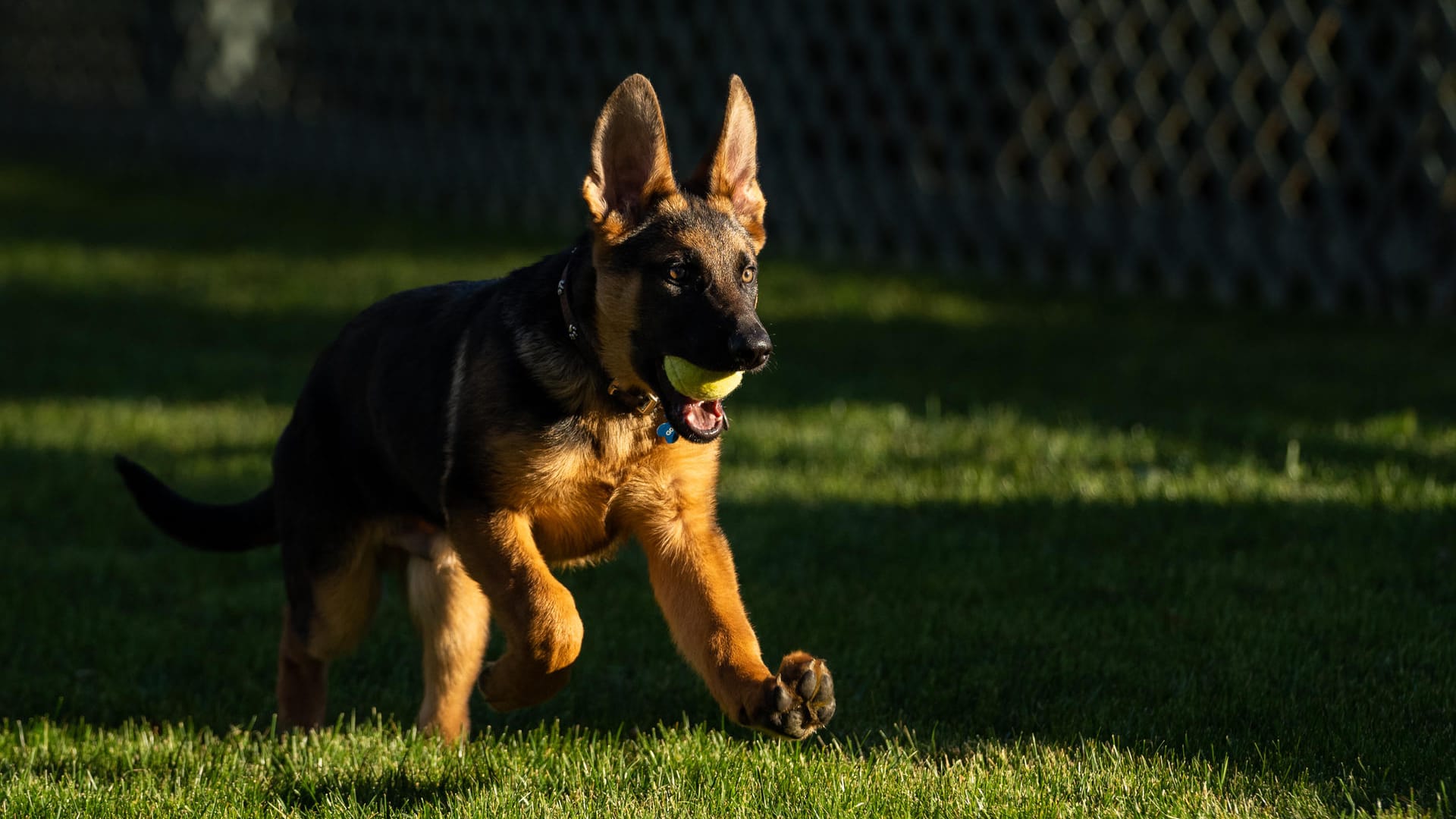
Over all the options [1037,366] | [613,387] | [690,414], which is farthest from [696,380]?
[1037,366]

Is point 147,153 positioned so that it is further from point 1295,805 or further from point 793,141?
point 1295,805

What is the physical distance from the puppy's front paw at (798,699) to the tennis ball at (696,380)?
583mm

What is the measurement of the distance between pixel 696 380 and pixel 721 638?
54cm

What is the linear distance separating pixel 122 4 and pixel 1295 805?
17.1 meters

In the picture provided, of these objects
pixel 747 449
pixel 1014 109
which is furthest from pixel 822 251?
pixel 747 449

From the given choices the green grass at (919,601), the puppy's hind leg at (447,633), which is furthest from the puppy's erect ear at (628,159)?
the green grass at (919,601)

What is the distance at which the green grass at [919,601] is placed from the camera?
3.27 m

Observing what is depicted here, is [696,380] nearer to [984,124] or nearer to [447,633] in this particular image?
[447,633]

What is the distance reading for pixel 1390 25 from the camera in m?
8.56

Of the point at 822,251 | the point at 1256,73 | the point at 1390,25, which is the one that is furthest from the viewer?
the point at 822,251

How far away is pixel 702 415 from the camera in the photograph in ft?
10.9

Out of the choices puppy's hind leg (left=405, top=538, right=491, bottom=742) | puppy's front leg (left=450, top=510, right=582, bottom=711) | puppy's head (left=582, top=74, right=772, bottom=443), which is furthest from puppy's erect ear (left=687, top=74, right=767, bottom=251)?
puppy's hind leg (left=405, top=538, right=491, bottom=742)

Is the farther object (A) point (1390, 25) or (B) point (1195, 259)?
(B) point (1195, 259)

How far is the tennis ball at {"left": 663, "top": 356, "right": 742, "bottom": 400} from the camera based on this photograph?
A: 3295 mm
